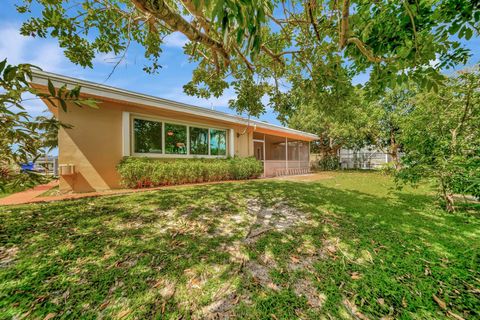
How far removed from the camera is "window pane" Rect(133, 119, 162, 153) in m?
6.84

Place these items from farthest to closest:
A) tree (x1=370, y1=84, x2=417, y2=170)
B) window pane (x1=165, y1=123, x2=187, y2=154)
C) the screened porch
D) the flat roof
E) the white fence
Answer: the white fence, tree (x1=370, y1=84, x2=417, y2=170), the screened porch, window pane (x1=165, y1=123, x2=187, y2=154), the flat roof

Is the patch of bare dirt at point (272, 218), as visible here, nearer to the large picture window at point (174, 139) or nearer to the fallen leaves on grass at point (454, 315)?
the fallen leaves on grass at point (454, 315)

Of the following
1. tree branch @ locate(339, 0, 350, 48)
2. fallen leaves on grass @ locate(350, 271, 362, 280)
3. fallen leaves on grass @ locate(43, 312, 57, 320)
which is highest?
tree branch @ locate(339, 0, 350, 48)

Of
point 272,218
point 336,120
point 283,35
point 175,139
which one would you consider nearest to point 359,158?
point 336,120

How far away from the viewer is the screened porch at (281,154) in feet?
38.4

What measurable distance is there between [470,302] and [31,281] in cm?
398

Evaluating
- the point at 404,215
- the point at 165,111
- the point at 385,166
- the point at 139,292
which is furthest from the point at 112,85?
the point at 404,215

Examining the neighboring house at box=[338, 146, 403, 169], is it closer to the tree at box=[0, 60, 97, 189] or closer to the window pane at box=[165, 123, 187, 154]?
the window pane at box=[165, 123, 187, 154]

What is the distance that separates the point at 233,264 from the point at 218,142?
304 inches

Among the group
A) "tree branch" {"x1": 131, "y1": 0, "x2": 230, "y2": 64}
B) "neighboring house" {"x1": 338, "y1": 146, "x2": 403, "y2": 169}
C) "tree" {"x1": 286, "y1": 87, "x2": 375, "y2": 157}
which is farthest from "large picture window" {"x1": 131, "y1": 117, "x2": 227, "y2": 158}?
"neighboring house" {"x1": 338, "y1": 146, "x2": 403, "y2": 169}

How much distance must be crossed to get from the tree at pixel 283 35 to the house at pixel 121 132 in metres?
1.16

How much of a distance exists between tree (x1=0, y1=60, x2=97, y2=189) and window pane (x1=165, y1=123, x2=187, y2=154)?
18.4 feet

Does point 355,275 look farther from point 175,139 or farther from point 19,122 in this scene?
point 175,139

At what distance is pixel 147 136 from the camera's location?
23.2 ft
